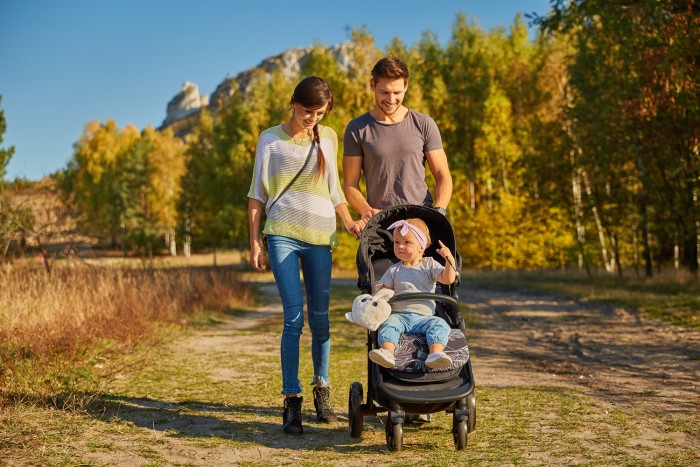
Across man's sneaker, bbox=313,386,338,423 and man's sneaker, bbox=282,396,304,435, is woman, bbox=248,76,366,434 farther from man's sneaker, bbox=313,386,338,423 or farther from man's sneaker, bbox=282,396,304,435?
man's sneaker, bbox=313,386,338,423

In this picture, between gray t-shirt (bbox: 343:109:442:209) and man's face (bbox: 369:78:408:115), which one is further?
gray t-shirt (bbox: 343:109:442:209)

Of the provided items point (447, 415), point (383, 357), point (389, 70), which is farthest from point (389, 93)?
point (447, 415)

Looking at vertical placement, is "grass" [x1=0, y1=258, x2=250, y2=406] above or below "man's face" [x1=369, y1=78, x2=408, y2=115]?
below

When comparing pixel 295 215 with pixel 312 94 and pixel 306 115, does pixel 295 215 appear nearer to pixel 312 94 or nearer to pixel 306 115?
pixel 306 115

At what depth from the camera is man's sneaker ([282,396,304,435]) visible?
5242 mm

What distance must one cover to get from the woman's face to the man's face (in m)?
0.38

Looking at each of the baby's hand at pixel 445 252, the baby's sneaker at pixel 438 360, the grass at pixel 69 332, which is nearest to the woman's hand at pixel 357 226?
the baby's hand at pixel 445 252

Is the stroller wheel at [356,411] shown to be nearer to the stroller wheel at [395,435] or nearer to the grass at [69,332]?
the stroller wheel at [395,435]

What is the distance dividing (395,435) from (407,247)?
1.24 m

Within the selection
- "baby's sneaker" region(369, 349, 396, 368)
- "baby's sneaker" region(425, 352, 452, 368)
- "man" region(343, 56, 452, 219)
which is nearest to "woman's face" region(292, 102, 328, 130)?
"man" region(343, 56, 452, 219)

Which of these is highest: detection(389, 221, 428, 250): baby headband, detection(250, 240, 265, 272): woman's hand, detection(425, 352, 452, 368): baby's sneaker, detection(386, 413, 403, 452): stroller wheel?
detection(389, 221, 428, 250): baby headband

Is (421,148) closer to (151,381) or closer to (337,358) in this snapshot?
(151,381)

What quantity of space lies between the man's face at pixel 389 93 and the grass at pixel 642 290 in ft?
26.7

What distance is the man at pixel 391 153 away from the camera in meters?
5.28
